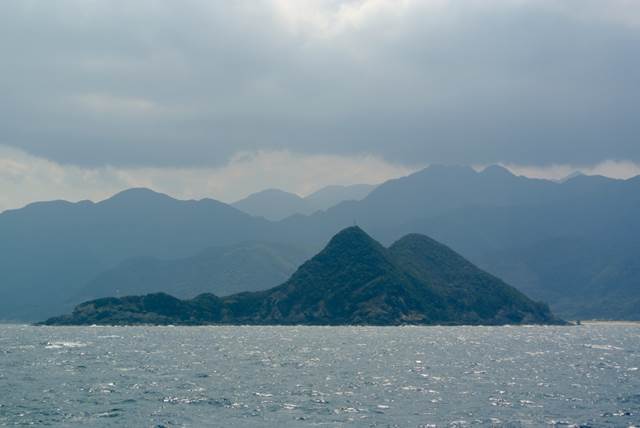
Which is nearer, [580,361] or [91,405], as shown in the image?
[91,405]

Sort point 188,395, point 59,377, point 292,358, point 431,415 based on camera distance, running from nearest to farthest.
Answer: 1. point 431,415
2. point 188,395
3. point 59,377
4. point 292,358

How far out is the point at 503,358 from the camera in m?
198

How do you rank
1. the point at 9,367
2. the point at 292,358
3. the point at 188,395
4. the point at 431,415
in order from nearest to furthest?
the point at 431,415 → the point at 188,395 → the point at 9,367 → the point at 292,358

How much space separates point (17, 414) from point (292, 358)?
99704mm

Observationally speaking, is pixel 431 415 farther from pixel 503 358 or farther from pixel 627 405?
pixel 503 358

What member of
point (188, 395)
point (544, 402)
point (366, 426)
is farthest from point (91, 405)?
point (544, 402)

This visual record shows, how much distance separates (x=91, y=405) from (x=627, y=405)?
73050 millimetres

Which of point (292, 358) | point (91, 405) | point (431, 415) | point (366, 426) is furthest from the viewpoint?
point (292, 358)

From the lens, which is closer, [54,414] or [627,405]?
[54,414]

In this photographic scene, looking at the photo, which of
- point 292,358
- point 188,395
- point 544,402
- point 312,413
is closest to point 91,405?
point 188,395

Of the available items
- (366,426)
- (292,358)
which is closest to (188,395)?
(366,426)

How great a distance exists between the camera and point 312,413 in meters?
96.0

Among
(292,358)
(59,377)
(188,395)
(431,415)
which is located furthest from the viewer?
(292,358)

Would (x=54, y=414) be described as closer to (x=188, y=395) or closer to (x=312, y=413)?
(x=188, y=395)
